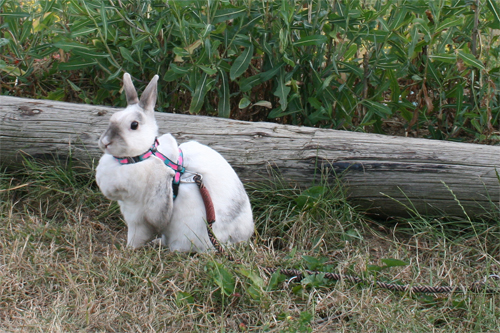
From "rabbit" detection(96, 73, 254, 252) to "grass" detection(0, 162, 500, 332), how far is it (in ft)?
0.40

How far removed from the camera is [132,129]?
94.4 inches

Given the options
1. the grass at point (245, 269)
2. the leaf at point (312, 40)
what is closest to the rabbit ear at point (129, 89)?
the grass at point (245, 269)

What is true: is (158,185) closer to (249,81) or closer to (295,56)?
(249,81)

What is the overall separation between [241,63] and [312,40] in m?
0.50

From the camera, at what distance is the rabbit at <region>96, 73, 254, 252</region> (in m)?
2.42

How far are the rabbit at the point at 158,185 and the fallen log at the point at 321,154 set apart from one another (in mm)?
525

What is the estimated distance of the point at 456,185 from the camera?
2988mm

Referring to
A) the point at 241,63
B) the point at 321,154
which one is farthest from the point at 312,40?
the point at 321,154

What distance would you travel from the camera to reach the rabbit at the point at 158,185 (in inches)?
95.1

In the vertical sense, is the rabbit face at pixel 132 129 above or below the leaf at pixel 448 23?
below

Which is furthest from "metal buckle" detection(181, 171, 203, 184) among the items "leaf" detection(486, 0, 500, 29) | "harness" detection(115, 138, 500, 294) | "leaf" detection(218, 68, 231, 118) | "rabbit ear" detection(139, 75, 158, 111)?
"leaf" detection(486, 0, 500, 29)

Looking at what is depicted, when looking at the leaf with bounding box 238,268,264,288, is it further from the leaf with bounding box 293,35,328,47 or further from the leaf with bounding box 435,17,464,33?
the leaf with bounding box 435,17,464,33

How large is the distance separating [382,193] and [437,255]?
48cm

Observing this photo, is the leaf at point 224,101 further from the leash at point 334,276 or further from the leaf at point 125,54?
the leash at point 334,276
